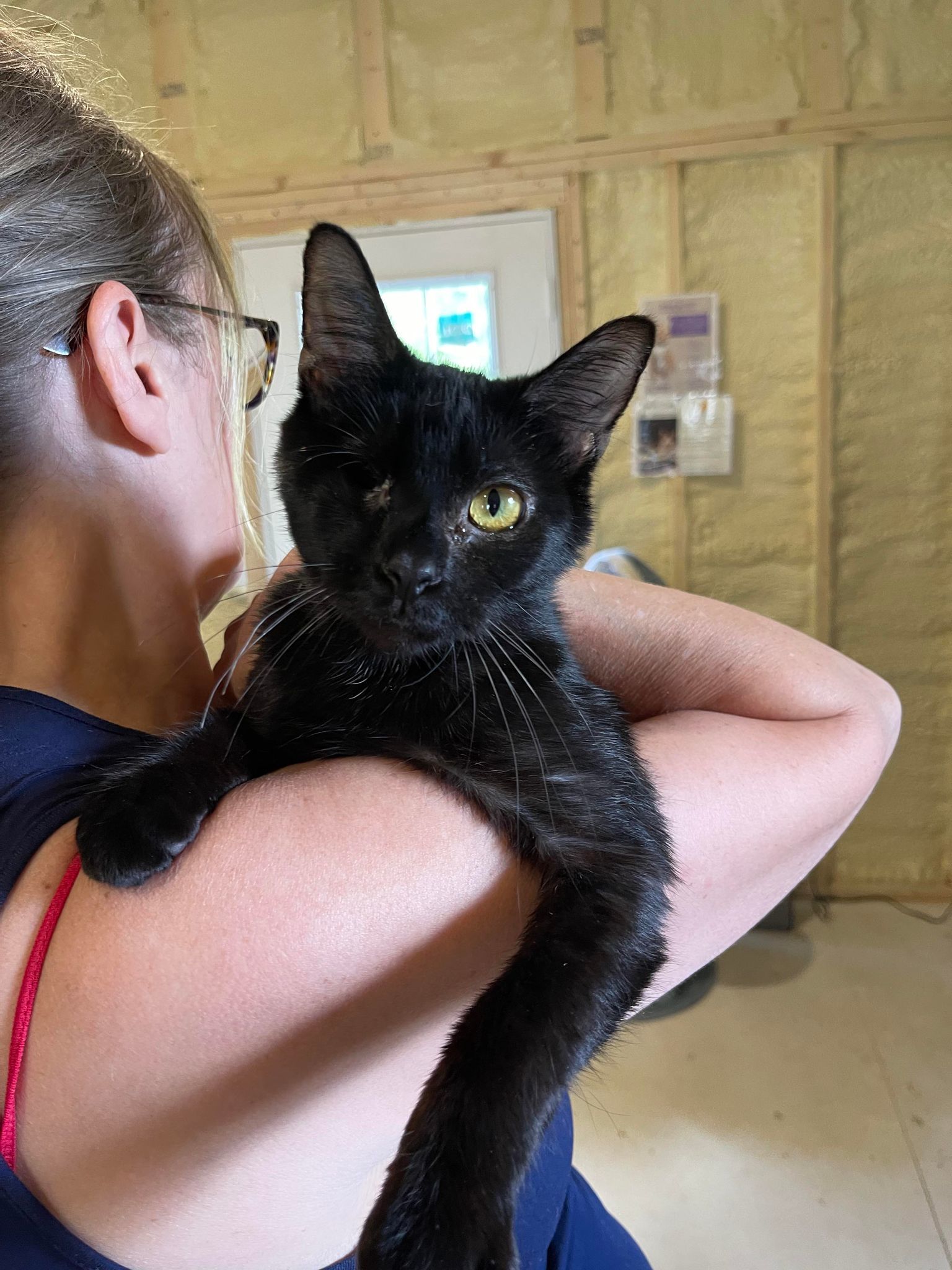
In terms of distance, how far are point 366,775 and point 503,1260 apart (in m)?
0.35

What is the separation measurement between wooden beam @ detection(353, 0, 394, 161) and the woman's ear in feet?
8.93

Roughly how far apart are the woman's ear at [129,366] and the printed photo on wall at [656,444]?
8.38 feet

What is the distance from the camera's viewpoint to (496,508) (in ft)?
2.85

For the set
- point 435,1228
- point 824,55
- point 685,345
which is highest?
point 824,55

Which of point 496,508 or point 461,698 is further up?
point 496,508

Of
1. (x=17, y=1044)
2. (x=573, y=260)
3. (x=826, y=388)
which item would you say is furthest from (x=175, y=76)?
(x=17, y=1044)

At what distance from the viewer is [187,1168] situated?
59 centimetres

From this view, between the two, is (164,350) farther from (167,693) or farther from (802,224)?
(802,224)

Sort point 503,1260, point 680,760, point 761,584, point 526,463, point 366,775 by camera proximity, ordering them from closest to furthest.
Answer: point 503,1260 < point 366,775 < point 680,760 < point 526,463 < point 761,584

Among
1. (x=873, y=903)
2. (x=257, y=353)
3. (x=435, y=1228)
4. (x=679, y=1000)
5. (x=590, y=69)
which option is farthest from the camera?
(x=873, y=903)

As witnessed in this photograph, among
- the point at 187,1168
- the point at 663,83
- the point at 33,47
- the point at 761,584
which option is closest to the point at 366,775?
the point at 187,1168

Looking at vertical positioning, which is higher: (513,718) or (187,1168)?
(513,718)

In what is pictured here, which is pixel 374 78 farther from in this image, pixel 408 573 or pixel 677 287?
pixel 408 573

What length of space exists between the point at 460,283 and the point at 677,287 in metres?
0.82
